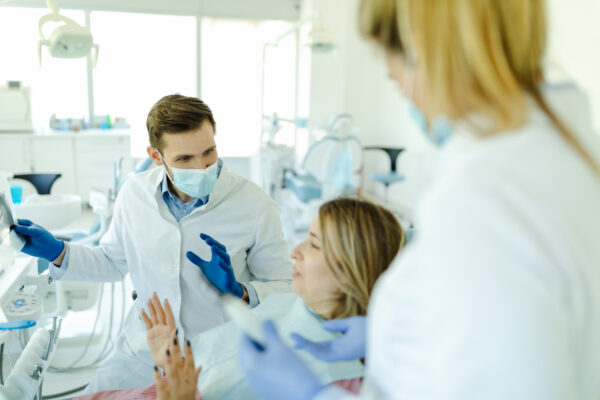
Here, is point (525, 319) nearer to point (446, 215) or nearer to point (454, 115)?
point (446, 215)

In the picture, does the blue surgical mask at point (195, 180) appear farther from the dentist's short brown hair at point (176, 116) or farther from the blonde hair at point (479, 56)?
the blonde hair at point (479, 56)

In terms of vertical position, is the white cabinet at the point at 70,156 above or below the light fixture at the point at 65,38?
below

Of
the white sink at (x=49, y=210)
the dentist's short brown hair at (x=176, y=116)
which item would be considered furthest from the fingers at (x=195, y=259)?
the white sink at (x=49, y=210)

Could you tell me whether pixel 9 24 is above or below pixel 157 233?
above

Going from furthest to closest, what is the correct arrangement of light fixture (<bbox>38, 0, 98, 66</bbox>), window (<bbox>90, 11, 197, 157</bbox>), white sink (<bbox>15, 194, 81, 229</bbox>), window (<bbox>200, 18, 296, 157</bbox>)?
window (<bbox>200, 18, 296, 157</bbox>) → window (<bbox>90, 11, 197, 157</bbox>) → white sink (<bbox>15, 194, 81, 229</bbox>) → light fixture (<bbox>38, 0, 98, 66</bbox>)

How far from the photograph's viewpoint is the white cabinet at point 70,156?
4891 millimetres

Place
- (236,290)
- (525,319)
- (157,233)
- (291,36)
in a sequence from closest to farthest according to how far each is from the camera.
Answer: (525,319), (236,290), (157,233), (291,36)

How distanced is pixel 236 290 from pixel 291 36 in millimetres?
5352

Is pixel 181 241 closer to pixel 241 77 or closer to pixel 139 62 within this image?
pixel 139 62

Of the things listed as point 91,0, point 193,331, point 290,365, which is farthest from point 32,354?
point 91,0

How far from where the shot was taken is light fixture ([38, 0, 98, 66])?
164 centimetres

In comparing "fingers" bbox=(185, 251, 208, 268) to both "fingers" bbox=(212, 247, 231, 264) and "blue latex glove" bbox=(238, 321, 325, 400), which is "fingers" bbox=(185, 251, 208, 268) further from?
"blue latex glove" bbox=(238, 321, 325, 400)

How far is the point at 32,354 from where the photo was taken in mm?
1212

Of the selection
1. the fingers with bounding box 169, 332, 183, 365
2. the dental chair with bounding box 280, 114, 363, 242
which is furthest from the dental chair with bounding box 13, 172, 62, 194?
the fingers with bounding box 169, 332, 183, 365
